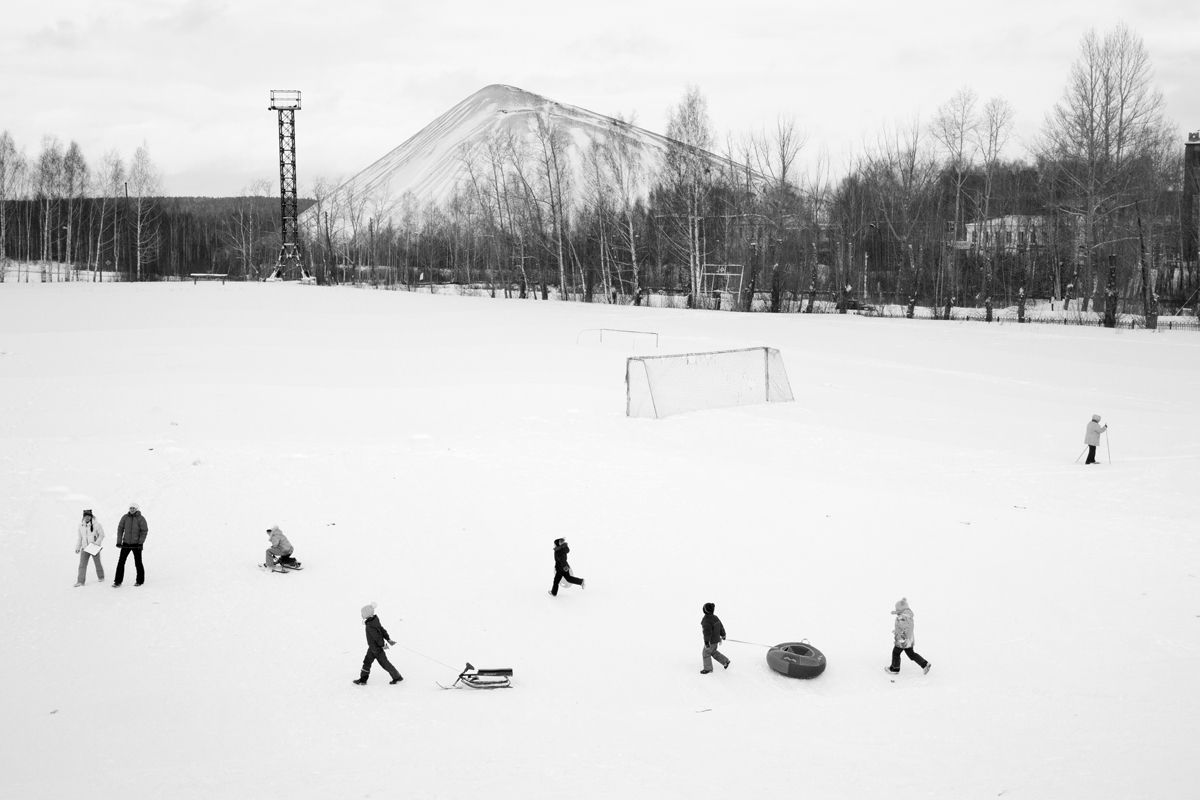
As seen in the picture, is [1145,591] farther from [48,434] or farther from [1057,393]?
[48,434]

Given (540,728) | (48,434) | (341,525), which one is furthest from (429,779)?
(48,434)

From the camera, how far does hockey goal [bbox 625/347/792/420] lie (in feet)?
83.5

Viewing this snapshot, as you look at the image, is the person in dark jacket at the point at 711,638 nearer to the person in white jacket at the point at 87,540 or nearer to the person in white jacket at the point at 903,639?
the person in white jacket at the point at 903,639

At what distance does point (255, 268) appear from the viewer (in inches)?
3942

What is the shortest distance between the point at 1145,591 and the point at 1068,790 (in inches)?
245

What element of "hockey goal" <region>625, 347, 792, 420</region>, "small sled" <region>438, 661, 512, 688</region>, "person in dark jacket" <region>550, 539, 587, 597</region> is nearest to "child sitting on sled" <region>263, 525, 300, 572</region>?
"person in dark jacket" <region>550, 539, 587, 597</region>

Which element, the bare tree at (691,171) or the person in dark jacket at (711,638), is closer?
the person in dark jacket at (711,638)

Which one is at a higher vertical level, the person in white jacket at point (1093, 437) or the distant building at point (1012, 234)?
the distant building at point (1012, 234)

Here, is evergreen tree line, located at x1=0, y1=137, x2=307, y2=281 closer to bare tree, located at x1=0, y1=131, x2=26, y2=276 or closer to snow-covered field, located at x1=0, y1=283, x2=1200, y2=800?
bare tree, located at x1=0, y1=131, x2=26, y2=276

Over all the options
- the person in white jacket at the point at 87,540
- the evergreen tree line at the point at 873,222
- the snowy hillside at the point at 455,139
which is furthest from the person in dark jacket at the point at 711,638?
the snowy hillside at the point at 455,139

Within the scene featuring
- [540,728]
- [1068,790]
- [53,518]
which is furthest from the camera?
[53,518]

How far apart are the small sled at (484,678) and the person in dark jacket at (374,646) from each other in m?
0.70

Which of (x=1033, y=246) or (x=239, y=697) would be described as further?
(x=1033, y=246)

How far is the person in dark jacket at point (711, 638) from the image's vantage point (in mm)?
10094
